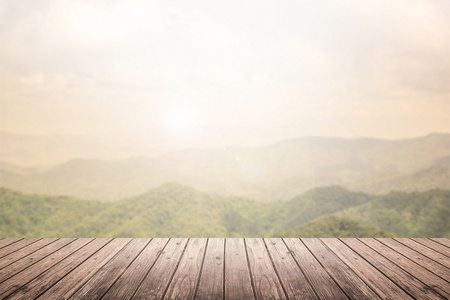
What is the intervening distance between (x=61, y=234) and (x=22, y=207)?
50.0 inches

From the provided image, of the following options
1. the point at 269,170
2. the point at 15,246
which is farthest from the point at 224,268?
the point at 269,170

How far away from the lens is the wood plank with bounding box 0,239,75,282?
74.1 inches

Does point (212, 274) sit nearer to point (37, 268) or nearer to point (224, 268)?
point (224, 268)

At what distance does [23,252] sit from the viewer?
2.33 metres

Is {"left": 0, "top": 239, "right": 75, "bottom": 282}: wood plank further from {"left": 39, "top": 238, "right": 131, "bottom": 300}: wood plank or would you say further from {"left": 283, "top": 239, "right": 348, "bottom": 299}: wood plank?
{"left": 283, "top": 239, "right": 348, "bottom": 299}: wood plank

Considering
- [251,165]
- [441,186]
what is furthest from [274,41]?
[441,186]

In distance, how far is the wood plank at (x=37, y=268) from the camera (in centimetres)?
167

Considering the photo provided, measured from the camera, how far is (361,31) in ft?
24.2

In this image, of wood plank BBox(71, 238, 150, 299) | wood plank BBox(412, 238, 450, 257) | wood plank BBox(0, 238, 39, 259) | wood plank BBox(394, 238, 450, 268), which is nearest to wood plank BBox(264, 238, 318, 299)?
wood plank BBox(71, 238, 150, 299)

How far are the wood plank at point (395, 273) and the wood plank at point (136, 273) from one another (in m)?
1.73

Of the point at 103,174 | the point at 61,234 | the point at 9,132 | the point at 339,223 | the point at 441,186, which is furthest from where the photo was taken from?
the point at 103,174

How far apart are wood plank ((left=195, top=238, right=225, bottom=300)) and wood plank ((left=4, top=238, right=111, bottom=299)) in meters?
0.99

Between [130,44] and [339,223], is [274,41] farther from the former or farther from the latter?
[339,223]

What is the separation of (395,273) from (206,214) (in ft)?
18.4
